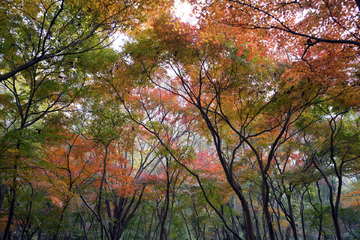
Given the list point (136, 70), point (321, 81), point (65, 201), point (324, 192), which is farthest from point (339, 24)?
point (324, 192)

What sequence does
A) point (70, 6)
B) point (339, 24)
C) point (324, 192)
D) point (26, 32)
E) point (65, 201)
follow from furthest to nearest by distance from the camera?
point (324, 192)
point (65, 201)
point (26, 32)
point (70, 6)
point (339, 24)

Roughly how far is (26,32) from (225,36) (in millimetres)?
5289

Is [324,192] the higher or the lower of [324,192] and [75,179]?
the higher

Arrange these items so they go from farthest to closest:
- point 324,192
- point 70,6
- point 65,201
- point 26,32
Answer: point 324,192
point 65,201
point 26,32
point 70,6

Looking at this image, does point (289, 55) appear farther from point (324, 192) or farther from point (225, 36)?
point (324, 192)

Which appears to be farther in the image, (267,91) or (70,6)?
(267,91)

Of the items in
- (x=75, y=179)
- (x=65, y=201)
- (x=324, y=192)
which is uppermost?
(x=324, y=192)

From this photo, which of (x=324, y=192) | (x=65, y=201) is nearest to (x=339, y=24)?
(x=65, y=201)

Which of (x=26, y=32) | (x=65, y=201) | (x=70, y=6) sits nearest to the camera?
(x=70, y=6)

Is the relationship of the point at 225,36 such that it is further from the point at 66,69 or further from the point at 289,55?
the point at 66,69

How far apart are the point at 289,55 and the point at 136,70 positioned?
4.61 meters

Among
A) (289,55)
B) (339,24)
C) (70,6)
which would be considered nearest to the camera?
(339,24)

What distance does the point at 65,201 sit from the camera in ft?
25.5

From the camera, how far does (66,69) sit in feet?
22.0
